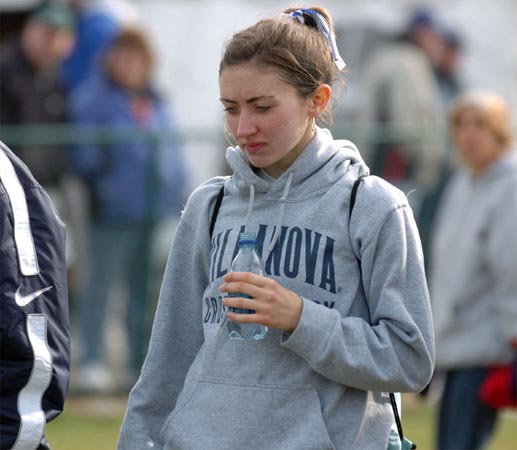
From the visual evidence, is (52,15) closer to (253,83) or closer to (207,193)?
(207,193)

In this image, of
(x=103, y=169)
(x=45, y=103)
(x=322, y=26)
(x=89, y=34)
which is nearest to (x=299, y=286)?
(x=322, y=26)

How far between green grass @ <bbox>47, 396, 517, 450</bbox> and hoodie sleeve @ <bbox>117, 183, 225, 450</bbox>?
4.51 m

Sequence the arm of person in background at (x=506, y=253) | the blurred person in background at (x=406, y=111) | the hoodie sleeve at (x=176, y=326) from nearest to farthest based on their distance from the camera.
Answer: the hoodie sleeve at (x=176, y=326) → the arm of person in background at (x=506, y=253) → the blurred person in background at (x=406, y=111)

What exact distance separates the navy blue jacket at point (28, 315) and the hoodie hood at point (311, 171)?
1.86 feet

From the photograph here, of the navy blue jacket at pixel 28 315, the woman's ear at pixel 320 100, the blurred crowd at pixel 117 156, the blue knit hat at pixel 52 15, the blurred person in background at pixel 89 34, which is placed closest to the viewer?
the navy blue jacket at pixel 28 315

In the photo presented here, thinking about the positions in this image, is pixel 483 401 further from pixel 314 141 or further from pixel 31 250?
pixel 31 250

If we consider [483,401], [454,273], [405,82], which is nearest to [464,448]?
[483,401]

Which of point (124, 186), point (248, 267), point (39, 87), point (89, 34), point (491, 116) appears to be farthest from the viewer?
point (89, 34)

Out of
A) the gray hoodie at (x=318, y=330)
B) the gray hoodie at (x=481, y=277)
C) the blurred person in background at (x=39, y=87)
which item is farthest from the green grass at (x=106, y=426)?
the gray hoodie at (x=318, y=330)

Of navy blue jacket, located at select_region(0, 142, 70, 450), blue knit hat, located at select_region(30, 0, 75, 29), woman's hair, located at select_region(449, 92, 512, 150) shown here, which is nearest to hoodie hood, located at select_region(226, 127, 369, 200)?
navy blue jacket, located at select_region(0, 142, 70, 450)

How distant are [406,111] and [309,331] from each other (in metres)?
7.92

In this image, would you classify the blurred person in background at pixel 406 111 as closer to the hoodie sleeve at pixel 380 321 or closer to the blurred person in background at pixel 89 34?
the blurred person in background at pixel 89 34

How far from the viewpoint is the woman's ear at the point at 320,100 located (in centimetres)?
383

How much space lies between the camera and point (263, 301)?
3.53 m
